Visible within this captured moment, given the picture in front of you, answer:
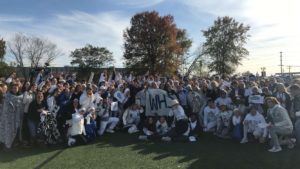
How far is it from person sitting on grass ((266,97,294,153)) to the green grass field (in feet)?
1.07

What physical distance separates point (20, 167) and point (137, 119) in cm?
644

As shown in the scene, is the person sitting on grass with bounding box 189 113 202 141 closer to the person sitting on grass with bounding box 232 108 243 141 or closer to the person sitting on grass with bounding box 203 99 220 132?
the person sitting on grass with bounding box 203 99 220 132

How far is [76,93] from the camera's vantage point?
45.5 ft

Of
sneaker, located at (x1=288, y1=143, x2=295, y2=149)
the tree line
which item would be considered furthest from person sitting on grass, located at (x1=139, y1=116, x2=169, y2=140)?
the tree line

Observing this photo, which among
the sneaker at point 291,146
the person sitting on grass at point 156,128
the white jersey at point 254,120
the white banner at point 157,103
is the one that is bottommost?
the sneaker at point 291,146

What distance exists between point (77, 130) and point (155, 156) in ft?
11.3

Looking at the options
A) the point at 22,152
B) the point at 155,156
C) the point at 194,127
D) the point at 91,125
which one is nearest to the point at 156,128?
the point at 194,127

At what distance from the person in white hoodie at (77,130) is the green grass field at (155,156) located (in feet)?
1.39

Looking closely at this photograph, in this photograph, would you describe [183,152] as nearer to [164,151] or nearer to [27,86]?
[164,151]

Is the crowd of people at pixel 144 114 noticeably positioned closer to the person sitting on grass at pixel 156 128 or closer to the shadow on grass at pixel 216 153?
the person sitting on grass at pixel 156 128

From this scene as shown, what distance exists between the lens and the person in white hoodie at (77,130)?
12422mm

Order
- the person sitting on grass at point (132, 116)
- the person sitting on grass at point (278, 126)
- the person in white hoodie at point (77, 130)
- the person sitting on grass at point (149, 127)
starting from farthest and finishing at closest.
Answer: the person sitting on grass at point (132, 116), the person sitting on grass at point (149, 127), the person in white hoodie at point (77, 130), the person sitting on grass at point (278, 126)

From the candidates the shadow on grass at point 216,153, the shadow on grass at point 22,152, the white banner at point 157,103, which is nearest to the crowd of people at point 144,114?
the white banner at point 157,103

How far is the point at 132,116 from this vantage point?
15258mm
